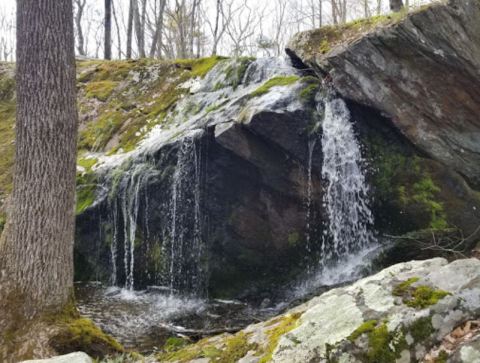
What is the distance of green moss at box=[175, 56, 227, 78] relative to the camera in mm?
12625

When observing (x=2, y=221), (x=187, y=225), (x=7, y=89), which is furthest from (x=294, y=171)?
(x=7, y=89)

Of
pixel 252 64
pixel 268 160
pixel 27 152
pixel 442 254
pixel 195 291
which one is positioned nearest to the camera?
pixel 27 152

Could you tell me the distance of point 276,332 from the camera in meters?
2.87

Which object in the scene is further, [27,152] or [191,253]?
[191,253]

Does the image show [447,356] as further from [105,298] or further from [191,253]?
[105,298]

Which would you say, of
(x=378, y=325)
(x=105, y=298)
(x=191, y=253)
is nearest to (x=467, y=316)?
(x=378, y=325)

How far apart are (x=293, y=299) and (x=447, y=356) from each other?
5.63 metres

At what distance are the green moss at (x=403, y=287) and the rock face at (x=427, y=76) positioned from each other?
5499mm

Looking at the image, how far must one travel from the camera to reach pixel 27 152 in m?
4.77

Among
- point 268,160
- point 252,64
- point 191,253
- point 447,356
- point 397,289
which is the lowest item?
point 191,253

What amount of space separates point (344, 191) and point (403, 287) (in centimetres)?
544

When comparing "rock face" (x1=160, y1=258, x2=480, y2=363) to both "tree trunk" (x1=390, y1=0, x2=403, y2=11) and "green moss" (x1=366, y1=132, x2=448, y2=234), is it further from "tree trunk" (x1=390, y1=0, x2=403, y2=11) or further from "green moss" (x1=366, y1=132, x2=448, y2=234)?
"tree trunk" (x1=390, y1=0, x2=403, y2=11)

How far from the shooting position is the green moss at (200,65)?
12625 millimetres

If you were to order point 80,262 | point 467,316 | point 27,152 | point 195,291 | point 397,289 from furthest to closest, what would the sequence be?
point 80,262 → point 195,291 → point 27,152 → point 397,289 → point 467,316
